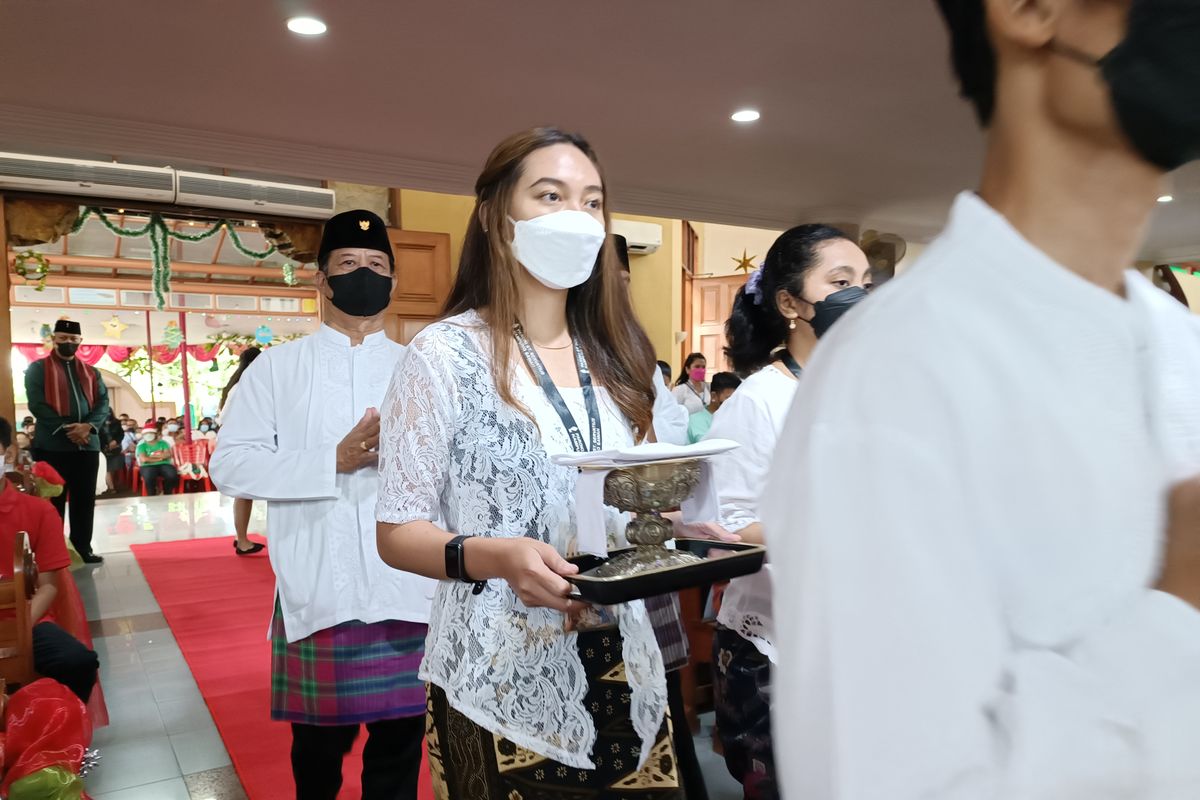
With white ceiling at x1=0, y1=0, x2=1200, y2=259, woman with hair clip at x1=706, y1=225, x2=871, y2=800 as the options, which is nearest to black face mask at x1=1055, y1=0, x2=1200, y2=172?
woman with hair clip at x1=706, y1=225, x2=871, y2=800

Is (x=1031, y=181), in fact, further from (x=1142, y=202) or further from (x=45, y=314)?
(x=45, y=314)

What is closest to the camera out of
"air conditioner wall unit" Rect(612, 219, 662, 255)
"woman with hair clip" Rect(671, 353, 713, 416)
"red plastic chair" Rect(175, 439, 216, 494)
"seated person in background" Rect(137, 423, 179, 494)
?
"woman with hair clip" Rect(671, 353, 713, 416)

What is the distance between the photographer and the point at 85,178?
25.0 ft

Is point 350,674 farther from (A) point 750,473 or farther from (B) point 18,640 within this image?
(A) point 750,473

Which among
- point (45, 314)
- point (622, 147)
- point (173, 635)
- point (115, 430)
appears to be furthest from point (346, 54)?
point (45, 314)

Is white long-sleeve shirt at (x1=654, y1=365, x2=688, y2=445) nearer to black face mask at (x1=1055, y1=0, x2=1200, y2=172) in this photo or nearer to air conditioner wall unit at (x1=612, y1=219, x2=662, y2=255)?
black face mask at (x1=1055, y1=0, x2=1200, y2=172)

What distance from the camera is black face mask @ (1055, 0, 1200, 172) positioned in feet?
1.55

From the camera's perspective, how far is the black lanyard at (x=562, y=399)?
1375 millimetres

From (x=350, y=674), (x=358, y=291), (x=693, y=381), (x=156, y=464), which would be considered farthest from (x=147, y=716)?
(x=156, y=464)

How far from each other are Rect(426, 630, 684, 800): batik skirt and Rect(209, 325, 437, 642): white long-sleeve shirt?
1.06m

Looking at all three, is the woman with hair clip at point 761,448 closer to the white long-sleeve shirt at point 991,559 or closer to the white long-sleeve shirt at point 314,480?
the white long-sleeve shirt at point 314,480

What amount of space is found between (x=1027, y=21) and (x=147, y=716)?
4395mm

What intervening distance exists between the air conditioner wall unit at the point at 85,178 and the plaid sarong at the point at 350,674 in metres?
6.86

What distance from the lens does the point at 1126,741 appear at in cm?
48
